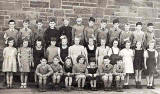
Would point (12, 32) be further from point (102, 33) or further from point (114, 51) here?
point (114, 51)

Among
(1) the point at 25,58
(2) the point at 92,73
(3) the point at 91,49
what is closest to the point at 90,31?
(3) the point at 91,49

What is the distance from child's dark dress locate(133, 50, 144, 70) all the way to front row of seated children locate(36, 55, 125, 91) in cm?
66

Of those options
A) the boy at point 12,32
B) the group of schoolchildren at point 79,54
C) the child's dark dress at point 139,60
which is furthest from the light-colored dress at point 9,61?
the child's dark dress at point 139,60

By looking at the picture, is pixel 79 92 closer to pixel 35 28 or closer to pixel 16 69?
pixel 16 69

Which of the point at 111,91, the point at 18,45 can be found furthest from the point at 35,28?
the point at 111,91

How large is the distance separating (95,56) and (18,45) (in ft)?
7.23

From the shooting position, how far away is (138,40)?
387 inches

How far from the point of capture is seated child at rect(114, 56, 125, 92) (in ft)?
28.6

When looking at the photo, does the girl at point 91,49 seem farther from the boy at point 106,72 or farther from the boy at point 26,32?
the boy at point 26,32

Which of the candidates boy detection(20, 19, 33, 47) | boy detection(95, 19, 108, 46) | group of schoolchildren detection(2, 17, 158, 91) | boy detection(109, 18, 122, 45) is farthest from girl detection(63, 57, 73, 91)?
boy detection(109, 18, 122, 45)

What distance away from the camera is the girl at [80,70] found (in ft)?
28.1

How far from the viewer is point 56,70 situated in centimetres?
856

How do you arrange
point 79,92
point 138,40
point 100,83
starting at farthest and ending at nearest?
point 138,40 < point 100,83 < point 79,92

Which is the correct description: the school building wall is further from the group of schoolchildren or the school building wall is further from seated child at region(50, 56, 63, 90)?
seated child at region(50, 56, 63, 90)
